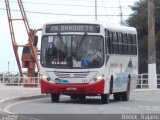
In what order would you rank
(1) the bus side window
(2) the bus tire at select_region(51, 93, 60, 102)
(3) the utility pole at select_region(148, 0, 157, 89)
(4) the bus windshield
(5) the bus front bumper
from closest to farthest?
1. (5) the bus front bumper
2. (4) the bus windshield
3. (2) the bus tire at select_region(51, 93, 60, 102)
4. (1) the bus side window
5. (3) the utility pole at select_region(148, 0, 157, 89)

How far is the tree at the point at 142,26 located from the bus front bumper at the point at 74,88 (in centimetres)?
3564

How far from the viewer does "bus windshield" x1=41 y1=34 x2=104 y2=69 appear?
1045 inches

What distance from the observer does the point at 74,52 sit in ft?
87.5

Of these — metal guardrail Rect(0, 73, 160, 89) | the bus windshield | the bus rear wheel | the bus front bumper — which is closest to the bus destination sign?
the bus windshield

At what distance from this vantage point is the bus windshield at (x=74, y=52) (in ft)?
87.1

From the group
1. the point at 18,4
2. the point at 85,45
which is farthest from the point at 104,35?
the point at 18,4

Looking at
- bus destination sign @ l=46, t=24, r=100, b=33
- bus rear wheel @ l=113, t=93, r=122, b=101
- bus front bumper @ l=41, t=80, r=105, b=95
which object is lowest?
bus rear wheel @ l=113, t=93, r=122, b=101

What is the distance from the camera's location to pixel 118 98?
3184cm

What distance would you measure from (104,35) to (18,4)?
42398 mm

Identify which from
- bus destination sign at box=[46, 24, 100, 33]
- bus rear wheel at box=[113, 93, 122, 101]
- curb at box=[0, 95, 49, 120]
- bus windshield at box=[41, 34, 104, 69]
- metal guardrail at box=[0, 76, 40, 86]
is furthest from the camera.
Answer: metal guardrail at box=[0, 76, 40, 86]

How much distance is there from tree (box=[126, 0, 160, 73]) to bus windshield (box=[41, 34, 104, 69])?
35.4m

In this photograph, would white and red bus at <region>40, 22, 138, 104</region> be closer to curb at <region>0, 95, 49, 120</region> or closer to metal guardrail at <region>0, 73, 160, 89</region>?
curb at <region>0, 95, 49, 120</region>

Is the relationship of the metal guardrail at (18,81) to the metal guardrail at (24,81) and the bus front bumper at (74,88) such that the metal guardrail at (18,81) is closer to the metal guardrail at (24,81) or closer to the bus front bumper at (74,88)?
the metal guardrail at (24,81)

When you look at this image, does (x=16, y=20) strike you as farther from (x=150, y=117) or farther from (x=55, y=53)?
(x=150, y=117)
